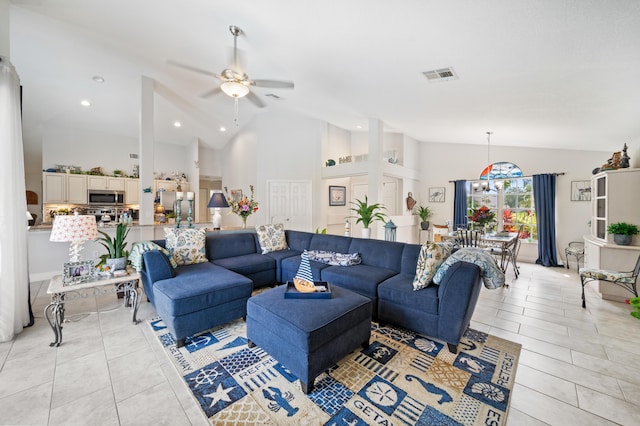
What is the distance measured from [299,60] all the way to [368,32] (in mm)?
1315

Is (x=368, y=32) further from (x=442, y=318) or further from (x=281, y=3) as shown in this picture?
(x=442, y=318)

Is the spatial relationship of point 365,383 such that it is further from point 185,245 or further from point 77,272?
point 77,272

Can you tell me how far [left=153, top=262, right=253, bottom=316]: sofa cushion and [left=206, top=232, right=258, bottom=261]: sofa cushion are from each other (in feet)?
2.96

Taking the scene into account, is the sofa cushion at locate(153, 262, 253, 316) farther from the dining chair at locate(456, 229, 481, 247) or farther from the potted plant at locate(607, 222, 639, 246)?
the potted plant at locate(607, 222, 639, 246)

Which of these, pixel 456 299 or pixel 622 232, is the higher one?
pixel 622 232

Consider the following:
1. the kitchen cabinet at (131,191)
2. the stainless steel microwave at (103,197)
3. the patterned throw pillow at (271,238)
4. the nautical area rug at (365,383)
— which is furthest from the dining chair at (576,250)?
the stainless steel microwave at (103,197)

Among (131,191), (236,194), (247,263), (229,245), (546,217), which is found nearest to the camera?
(247,263)

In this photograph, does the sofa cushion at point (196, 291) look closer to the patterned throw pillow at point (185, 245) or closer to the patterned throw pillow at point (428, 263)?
the patterned throw pillow at point (185, 245)

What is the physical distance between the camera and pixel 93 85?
5332 mm

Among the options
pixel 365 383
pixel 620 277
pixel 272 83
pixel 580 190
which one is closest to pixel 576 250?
pixel 580 190

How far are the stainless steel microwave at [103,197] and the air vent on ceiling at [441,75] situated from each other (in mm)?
8355

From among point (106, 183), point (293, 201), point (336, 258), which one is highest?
point (106, 183)

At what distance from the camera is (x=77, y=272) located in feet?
8.50

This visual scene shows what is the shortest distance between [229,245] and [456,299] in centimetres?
322
